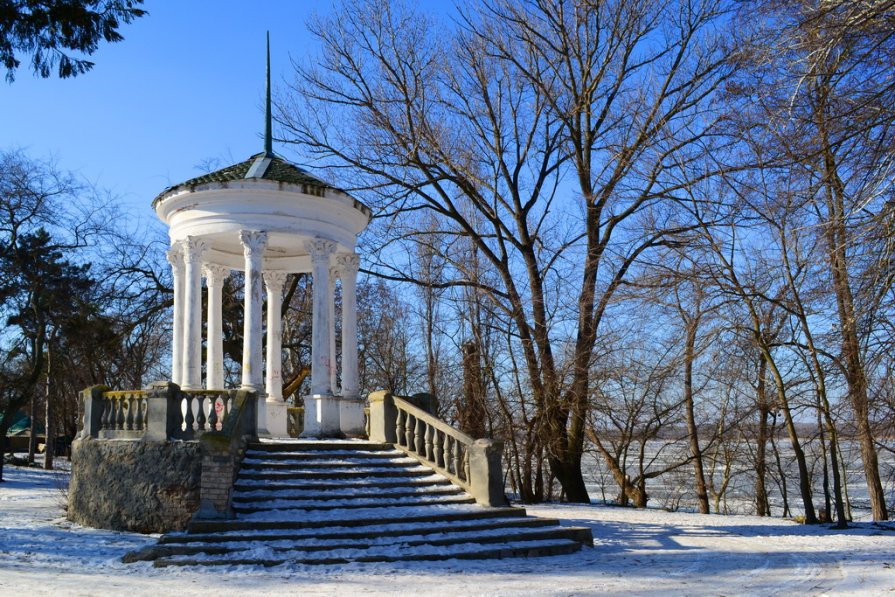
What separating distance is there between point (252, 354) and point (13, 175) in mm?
15128

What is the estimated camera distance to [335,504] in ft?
38.6

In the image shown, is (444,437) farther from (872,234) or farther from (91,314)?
(91,314)

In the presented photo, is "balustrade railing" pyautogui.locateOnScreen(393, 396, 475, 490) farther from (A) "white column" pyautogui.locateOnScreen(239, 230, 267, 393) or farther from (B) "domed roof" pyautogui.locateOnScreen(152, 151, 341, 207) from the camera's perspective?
(B) "domed roof" pyautogui.locateOnScreen(152, 151, 341, 207)

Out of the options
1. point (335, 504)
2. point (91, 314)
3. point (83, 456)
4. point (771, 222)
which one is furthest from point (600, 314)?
point (91, 314)

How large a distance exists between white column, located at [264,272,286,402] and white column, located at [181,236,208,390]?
8.50 feet

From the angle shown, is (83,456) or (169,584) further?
(83,456)

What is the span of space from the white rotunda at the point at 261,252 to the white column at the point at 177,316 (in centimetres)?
2

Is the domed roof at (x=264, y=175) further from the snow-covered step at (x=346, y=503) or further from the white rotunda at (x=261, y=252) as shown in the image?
the snow-covered step at (x=346, y=503)

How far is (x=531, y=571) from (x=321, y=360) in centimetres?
730

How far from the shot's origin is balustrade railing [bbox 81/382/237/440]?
12.5 metres

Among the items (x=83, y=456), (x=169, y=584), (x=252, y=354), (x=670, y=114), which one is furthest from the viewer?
(x=670, y=114)

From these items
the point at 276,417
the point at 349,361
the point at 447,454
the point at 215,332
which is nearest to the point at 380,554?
the point at 447,454

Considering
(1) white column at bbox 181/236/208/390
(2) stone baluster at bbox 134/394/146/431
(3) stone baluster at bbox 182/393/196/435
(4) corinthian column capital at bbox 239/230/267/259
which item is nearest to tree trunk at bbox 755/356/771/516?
(4) corinthian column capital at bbox 239/230/267/259

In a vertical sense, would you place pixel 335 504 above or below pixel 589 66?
below
